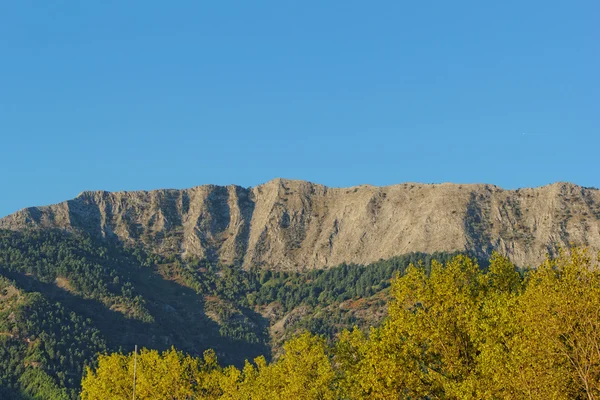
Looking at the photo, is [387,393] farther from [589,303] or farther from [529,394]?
[589,303]

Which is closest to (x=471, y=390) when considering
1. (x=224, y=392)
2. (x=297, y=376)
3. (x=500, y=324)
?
(x=500, y=324)

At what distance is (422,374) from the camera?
77312 mm

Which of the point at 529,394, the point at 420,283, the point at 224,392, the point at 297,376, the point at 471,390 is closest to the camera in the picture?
the point at 529,394

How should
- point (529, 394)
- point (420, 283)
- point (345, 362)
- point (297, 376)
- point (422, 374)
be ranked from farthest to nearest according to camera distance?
point (297, 376)
point (345, 362)
point (420, 283)
point (422, 374)
point (529, 394)

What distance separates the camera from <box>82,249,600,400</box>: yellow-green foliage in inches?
2574

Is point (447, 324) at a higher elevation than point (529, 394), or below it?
higher

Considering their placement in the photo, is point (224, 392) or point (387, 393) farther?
point (224, 392)

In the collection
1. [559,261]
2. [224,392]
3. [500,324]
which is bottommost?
[224,392]

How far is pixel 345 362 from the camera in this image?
88.3 meters

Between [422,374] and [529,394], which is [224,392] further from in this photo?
[529,394]

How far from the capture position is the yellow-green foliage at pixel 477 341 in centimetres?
Result: 6538

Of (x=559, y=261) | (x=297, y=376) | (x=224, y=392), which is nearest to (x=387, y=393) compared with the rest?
(x=559, y=261)

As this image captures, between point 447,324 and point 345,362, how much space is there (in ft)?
48.8

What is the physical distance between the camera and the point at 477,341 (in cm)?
7494
